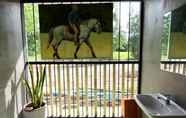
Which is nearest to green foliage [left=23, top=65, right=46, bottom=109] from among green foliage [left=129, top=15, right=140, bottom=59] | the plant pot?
the plant pot

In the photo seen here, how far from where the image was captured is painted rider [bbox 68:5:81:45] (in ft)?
12.0

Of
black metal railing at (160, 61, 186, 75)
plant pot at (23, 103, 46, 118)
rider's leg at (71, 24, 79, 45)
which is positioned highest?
rider's leg at (71, 24, 79, 45)

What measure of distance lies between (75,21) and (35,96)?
5.66 ft

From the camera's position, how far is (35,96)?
3.55 metres

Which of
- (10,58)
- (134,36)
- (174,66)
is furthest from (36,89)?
(174,66)

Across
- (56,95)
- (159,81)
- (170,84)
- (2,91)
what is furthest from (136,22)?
(2,91)

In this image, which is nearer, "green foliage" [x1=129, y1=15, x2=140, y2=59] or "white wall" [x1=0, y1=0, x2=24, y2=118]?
"white wall" [x1=0, y1=0, x2=24, y2=118]

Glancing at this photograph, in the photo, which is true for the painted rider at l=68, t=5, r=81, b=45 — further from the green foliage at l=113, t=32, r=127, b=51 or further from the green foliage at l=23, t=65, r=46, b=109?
the green foliage at l=23, t=65, r=46, b=109

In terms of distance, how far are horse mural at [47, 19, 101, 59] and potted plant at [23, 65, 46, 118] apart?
612 millimetres

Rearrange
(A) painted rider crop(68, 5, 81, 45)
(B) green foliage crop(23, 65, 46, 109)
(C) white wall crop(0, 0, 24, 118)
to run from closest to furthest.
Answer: (C) white wall crop(0, 0, 24, 118)
(B) green foliage crop(23, 65, 46, 109)
(A) painted rider crop(68, 5, 81, 45)

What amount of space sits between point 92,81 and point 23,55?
1564mm

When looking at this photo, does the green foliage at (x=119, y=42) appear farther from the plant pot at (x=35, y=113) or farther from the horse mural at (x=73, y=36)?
the plant pot at (x=35, y=113)

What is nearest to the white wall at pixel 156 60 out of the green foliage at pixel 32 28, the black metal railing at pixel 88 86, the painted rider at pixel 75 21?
the black metal railing at pixel 88 86

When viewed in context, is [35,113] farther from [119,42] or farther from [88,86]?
[119,42]
